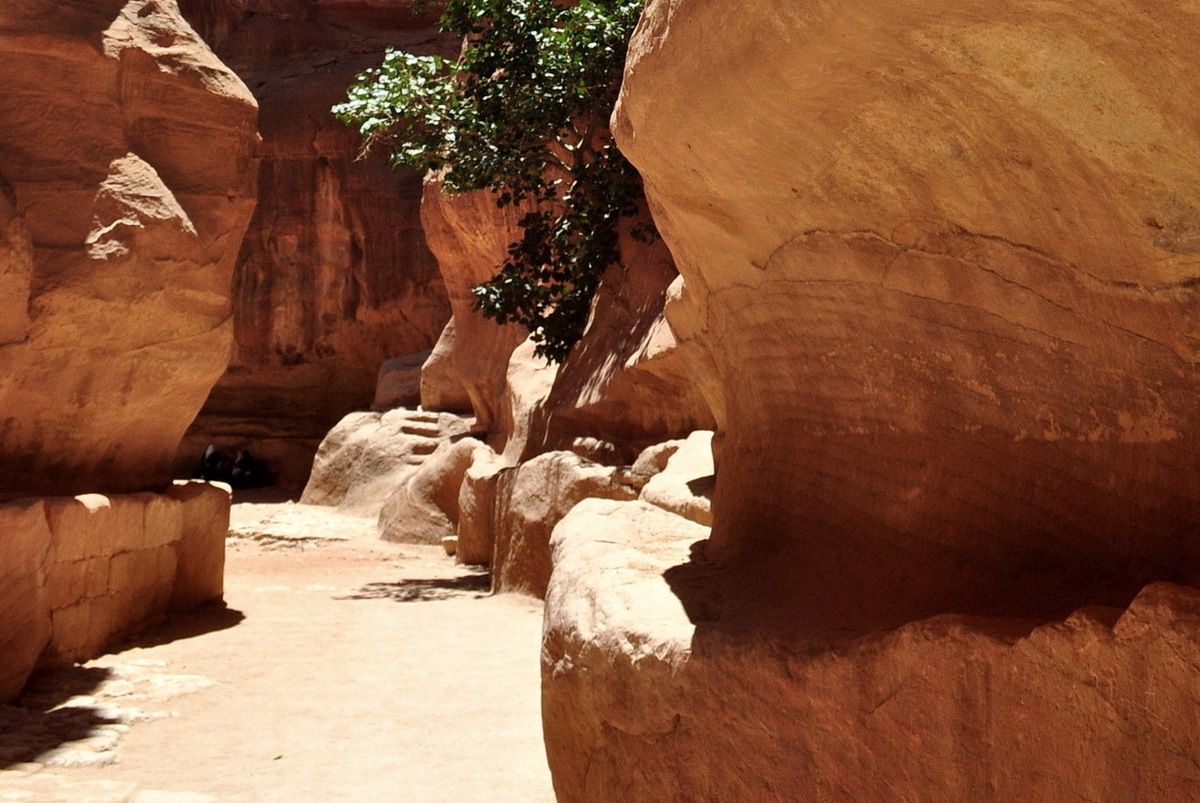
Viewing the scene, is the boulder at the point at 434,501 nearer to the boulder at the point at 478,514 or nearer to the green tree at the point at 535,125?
the boulder at the point at 478,514

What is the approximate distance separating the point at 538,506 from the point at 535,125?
3027mm

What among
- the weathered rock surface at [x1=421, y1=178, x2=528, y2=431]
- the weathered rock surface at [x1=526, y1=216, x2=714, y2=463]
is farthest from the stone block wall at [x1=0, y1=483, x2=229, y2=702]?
the weathered rock surface at [x1=421, y1=178, x2=528, y2=431]

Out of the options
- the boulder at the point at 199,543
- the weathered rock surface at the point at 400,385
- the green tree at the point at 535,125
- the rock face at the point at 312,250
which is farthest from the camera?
the rock face at the point at 312,250

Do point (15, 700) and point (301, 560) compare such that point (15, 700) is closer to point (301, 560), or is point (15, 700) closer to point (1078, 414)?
point (1078, 414)

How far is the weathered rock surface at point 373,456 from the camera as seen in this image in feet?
47.0

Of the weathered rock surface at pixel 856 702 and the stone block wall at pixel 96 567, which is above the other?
the weathered rock surface at pixel 856 702

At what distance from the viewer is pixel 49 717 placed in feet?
16.2

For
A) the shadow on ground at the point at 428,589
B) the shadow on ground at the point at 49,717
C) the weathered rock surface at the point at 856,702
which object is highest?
the weathered rock surface at the point at 856,702

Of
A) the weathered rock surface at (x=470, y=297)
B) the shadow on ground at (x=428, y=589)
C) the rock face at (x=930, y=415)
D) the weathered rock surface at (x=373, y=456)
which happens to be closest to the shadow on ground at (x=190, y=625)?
the shadow on ground at (x=428, y=589)

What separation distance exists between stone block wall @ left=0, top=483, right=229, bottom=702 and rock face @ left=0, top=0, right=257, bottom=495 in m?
0.31

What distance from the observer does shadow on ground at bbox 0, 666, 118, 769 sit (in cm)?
452

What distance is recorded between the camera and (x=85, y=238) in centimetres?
597

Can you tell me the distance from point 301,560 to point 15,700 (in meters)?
5.57

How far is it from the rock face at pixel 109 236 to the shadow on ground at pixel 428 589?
78.9 inches
